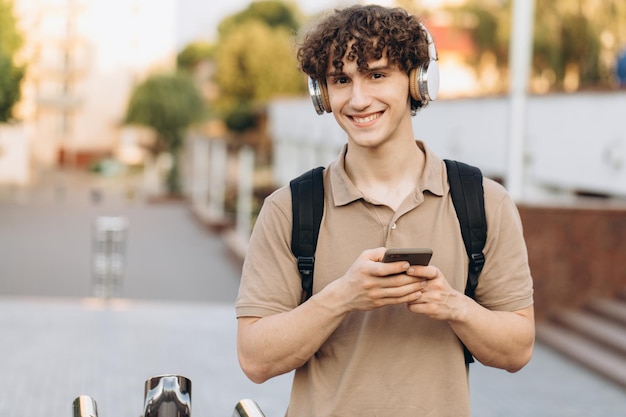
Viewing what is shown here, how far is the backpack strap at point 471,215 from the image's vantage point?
2.15m

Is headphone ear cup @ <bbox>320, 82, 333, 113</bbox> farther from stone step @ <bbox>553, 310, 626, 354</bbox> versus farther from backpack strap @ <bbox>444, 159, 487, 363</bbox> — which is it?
stone step @ <bbox>553, 310, 626, 354</bbox>

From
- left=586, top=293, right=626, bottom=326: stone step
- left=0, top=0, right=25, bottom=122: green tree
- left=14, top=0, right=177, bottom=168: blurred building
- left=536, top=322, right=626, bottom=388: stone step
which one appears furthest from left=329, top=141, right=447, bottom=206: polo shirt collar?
left=14, top=0, right=177, bottom=168: blurred building

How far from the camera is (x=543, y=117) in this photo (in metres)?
14.0

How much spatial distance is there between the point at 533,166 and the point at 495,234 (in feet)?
41.0

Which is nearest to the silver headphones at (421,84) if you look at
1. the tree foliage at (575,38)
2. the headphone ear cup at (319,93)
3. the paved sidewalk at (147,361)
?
the headphone ear cup at (319,93)

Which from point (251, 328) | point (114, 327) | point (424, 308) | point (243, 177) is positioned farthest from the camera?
point (243, 177)

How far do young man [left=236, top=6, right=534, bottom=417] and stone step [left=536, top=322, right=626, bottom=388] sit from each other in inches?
279

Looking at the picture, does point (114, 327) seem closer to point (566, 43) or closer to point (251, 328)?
point (251, 328)

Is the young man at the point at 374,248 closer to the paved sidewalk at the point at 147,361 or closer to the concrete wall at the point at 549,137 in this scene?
the paved sidewalk at the point at 147,361

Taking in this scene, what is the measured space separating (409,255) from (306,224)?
1.00 ft

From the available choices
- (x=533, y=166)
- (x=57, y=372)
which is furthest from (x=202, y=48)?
(x=57, y=372)

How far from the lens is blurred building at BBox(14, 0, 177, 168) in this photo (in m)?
61.2

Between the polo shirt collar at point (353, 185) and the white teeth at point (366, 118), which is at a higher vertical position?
the white teeth at point (366, 118)

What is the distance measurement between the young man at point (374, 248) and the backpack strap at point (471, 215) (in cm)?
2
